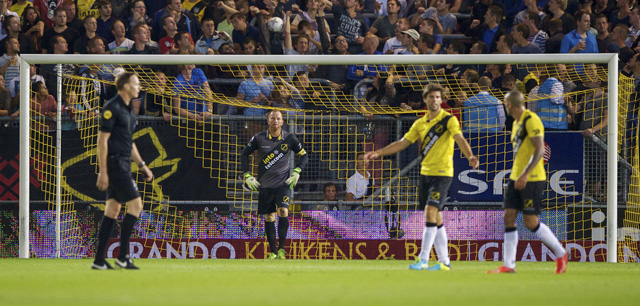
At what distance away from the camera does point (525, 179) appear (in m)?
9.16

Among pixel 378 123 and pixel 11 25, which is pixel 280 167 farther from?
pixel 11 25

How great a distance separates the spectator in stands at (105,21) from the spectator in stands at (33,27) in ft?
3.76

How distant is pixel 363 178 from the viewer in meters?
14.6

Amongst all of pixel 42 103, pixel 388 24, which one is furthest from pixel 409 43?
pixel 42 103

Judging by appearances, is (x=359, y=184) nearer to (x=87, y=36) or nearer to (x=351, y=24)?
(x=351, y=24)

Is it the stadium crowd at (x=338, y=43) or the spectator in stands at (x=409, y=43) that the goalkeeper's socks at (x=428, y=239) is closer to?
the stadium crowd at (x=338, y=43)

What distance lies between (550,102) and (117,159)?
8.04 m

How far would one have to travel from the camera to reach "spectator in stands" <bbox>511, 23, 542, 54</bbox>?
16.2 m

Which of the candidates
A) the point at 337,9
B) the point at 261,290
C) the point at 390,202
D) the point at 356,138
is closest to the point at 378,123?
the point at 356,138

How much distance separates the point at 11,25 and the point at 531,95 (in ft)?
34.3

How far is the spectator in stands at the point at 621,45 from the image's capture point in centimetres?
1616

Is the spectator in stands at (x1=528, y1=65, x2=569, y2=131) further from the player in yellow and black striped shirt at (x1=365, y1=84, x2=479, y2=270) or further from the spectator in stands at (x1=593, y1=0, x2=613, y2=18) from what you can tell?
the player in yellow and black striped shirt at (x1=365, y1=84, x2=479, y2=270)

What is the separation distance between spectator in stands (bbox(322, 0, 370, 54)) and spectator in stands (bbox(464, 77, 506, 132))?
339 centimetres

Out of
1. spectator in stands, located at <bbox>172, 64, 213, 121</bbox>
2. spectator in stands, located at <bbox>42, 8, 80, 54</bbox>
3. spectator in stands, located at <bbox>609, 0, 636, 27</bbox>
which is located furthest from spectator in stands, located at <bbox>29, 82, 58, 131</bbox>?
spectator in stands, located at <bbox>609, 0, 636, 27</bbox>
